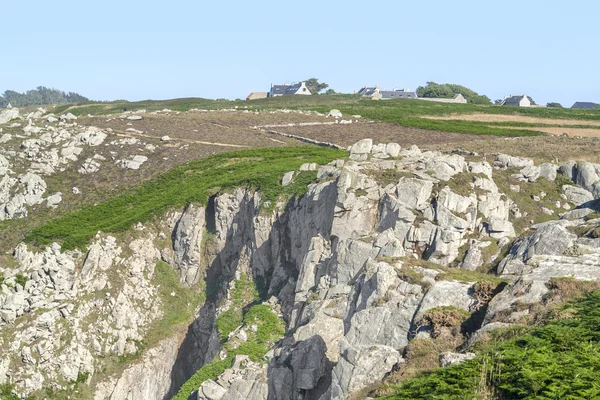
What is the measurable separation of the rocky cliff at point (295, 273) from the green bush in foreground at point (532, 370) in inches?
232

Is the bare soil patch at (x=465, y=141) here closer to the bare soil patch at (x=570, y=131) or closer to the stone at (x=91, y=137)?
the bare soil patch at (x=570, y=131)

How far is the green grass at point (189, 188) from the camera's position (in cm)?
5762

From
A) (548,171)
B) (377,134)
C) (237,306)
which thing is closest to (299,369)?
(237,306)

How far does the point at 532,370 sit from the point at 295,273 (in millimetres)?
32145

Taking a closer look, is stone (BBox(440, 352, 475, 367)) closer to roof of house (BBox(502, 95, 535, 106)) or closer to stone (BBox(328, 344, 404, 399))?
stone (BBox(328, 344, 404, 399))

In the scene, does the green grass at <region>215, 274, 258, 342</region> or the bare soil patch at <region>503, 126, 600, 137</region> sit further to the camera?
the bare soil patch at <region>503, 126, 600, 137</region>

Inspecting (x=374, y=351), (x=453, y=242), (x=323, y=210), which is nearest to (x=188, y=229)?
(x=323, y=210)

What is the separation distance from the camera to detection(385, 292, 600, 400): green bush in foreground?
19016 mm

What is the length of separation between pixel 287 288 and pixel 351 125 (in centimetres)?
4668

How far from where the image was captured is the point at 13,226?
211ft

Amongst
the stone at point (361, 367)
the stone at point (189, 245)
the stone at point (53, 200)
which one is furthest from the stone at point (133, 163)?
the stone at point (361, 367)

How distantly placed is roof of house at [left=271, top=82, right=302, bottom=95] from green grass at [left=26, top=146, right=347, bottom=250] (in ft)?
378

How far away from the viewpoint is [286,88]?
192m

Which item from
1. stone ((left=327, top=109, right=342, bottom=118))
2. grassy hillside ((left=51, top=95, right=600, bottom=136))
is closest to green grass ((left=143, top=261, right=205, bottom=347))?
grassy hillside ((left=51, top=95, right=600, bottom=136))
